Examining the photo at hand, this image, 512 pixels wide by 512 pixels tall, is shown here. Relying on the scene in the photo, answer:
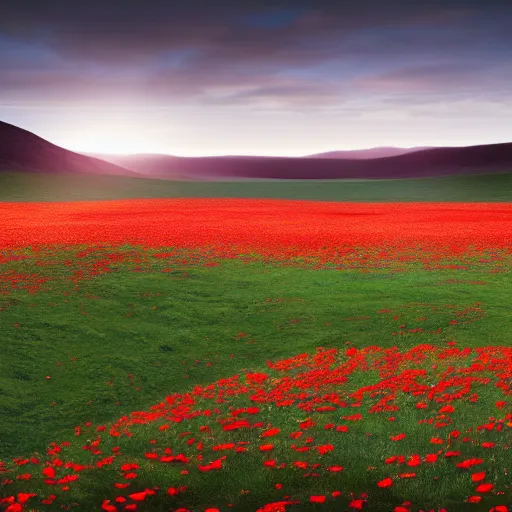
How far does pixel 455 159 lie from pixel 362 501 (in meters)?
180

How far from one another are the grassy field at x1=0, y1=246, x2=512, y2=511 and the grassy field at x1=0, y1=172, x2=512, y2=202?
6531 cm

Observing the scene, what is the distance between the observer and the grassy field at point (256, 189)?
91938mm

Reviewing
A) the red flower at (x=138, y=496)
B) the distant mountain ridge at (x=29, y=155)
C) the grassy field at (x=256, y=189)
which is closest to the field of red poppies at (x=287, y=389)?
the red flower at (x=138, y=496)

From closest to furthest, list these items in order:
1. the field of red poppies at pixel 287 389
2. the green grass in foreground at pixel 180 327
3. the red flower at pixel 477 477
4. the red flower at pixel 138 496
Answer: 1. the red flower at pixel 477 477
2. the red flower at pixel 138 496
3. the field of red poppies at pixel 287 389
4. the green grass in foreground at pixel 180 327

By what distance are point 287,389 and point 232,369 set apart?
2.65 m

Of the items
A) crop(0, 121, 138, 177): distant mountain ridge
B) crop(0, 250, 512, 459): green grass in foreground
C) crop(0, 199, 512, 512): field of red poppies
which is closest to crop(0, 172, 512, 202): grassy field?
crop(0, 199, 512, 512): field of red poppies

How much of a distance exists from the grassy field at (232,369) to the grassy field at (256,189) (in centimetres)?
6531

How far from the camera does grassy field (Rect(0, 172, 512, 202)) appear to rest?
91938 mm

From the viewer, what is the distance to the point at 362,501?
30.8 feet

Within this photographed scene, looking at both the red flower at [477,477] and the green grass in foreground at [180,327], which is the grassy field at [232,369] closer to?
the green grass in foreground at [180,327]

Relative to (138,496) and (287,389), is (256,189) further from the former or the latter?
(138,496)

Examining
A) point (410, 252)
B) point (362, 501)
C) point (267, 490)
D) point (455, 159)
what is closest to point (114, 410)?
Answer: point (267, 490)

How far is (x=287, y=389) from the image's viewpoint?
14.5 meters

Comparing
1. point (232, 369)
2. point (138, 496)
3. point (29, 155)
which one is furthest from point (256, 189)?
point (29, 155)
